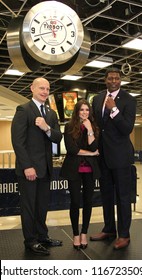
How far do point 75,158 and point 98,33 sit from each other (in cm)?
516

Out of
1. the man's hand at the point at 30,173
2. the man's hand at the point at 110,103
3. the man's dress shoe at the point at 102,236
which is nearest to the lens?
the man's hand at the point at 30,173

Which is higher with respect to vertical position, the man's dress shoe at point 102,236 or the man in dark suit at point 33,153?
the man in dark suit at point 33,153

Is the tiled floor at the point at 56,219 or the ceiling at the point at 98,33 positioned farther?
the ceiling at the point at 98,33

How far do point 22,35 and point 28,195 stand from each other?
146 centimetres

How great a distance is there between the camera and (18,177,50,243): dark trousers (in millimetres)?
2717

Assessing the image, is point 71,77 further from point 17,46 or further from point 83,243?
point 83,243

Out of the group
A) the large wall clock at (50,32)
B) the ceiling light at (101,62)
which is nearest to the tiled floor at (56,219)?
the large wall clock at (50,32)

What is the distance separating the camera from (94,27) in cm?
664

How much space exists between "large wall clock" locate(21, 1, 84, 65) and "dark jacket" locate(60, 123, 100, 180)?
2.35 ft

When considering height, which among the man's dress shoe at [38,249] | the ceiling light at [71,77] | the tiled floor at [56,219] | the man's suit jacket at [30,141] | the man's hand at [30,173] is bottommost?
the tiled floor at [56,219]

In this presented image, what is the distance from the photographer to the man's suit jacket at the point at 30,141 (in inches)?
104

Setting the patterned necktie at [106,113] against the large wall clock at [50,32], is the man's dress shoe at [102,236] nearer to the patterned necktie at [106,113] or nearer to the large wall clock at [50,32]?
the patterned necktie at [106,113]

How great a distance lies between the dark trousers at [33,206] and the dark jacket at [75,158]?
0.23 m

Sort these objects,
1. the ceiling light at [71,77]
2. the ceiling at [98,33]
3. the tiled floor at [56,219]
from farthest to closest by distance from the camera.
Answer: the ceiling light at [71,77] < the ceiling at [98,33] < the tiled floor at [56,219]
